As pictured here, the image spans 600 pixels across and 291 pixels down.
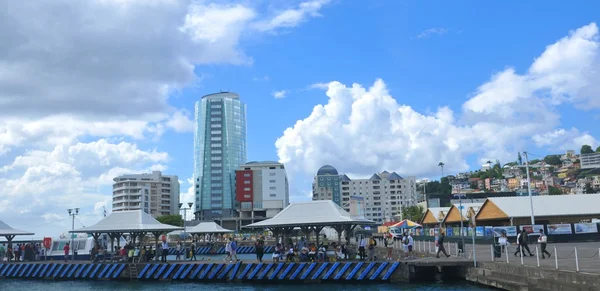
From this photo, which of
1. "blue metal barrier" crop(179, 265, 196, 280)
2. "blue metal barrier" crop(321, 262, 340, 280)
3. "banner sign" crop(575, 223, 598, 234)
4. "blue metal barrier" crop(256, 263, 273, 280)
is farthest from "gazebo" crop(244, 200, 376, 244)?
"banner sign" crop(575, 223, 598, 234)

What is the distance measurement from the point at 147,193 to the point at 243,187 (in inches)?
1241

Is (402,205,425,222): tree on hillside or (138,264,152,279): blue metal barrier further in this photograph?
(402,205,425,222): tree on hillside

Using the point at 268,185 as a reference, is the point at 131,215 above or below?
below

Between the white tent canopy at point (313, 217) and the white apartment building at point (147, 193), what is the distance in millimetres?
140410

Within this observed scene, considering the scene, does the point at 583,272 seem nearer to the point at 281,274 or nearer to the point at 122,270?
the point at 281,274

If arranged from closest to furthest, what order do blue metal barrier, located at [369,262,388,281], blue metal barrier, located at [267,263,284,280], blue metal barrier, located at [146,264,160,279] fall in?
blue metal barrier, located at [369,262,388,281]
blue metal barrier, located at [267,263,284,280]
blue metal barrier, located at [146,264,160,279]

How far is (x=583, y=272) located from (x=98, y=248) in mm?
38324

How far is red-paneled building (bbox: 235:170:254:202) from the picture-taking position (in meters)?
181

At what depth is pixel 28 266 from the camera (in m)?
45.6

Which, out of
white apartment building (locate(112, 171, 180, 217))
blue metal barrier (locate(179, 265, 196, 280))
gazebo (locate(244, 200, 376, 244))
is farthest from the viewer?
white apartment building (locate(112, 171, 180, 217))

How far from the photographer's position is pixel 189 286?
121ft

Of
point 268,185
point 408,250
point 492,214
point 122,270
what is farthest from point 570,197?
point 268,185

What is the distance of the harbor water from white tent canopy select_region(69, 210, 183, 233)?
14.3 ft

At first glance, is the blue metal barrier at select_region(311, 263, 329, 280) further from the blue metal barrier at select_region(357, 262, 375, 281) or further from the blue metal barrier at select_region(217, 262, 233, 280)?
the blue metal barrier at select_region(217, 262, 233, 280)
